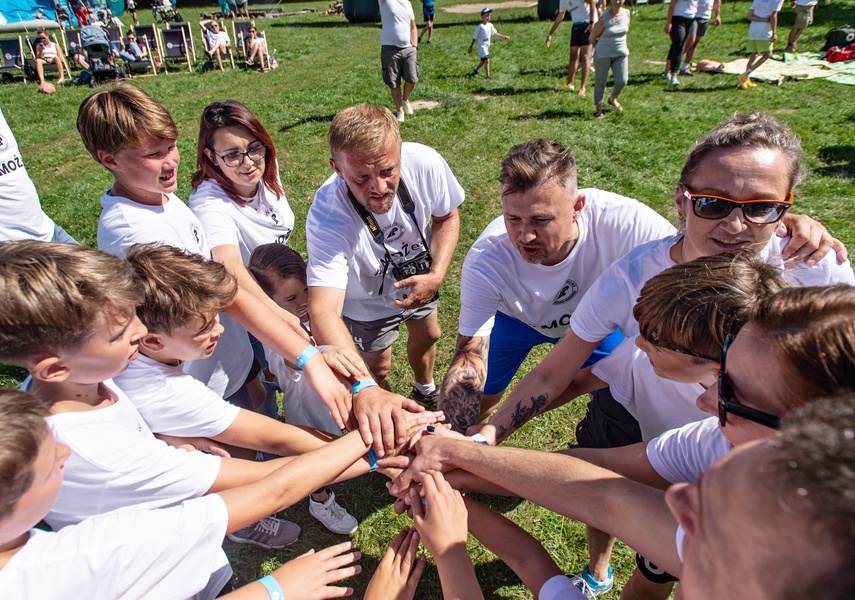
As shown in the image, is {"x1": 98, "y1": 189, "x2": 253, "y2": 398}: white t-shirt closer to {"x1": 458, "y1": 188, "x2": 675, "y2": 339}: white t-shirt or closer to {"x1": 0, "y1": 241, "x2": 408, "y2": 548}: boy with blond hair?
{"x1": 0, "y1": 241, "x2": 408, "y2": 548}: boy with blond hair

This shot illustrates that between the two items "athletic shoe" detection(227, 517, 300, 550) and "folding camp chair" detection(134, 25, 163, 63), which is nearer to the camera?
"athletic shoe" detection(227, 517, 300, 550)

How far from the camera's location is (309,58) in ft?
55.6

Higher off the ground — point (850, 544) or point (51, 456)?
point (850, 544)

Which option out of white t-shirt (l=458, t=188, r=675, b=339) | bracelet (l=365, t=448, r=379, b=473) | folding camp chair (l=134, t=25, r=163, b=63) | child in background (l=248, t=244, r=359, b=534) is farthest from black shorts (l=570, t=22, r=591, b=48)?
folding camp chair (l=134, t=25, r=163, b=63)

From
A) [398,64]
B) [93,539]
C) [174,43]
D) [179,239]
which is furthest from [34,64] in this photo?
[93,539]

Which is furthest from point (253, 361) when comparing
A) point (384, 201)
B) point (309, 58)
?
point (309, 58)

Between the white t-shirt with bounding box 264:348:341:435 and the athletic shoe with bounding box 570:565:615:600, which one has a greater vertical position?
the white t-shirt with bounding box 264:348:341:435

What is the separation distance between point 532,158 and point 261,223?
185 cm

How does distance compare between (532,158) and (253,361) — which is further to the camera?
(253,361)

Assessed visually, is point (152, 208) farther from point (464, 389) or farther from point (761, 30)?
point (761, 30)

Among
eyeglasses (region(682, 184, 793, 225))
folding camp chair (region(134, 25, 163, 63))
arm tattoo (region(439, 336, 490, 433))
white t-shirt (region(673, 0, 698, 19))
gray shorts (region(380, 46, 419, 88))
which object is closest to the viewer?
eyeglasses (region(682, 184, 793, 225))

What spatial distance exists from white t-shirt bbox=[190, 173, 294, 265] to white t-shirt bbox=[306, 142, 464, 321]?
0.38 meters

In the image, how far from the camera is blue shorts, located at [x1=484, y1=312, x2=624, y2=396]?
11.8 ft

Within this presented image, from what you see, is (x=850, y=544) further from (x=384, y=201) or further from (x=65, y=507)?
(x=384, y=201)
